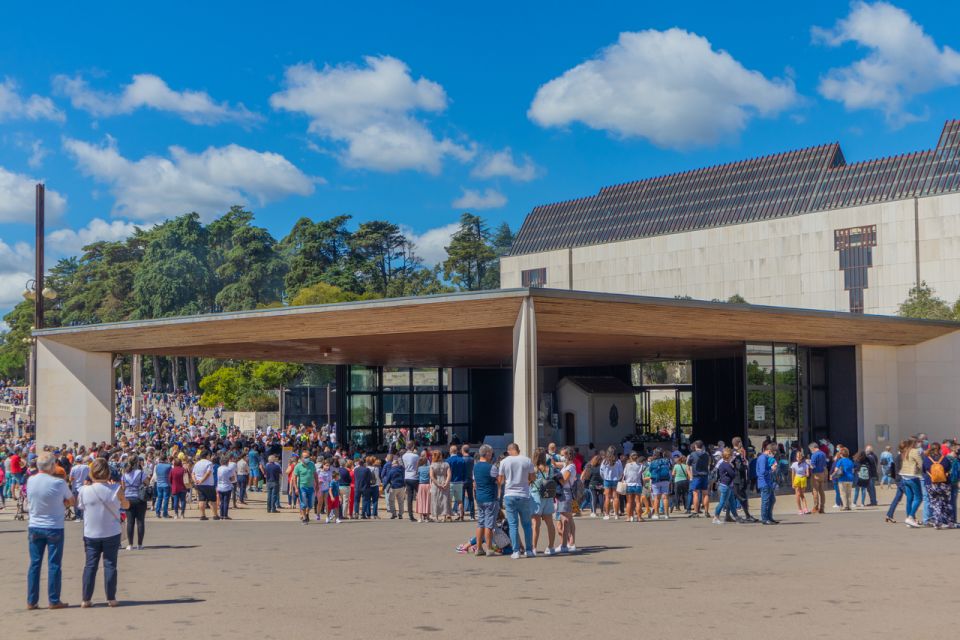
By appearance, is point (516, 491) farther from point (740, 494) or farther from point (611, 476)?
point (740, 494)

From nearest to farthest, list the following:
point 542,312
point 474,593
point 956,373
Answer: point 474,593, point 542,312, point 956,373

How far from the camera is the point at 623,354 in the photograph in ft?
110

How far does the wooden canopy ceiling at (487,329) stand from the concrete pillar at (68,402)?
1.94 feet

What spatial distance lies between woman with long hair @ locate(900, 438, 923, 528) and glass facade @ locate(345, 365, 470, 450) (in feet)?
72.1

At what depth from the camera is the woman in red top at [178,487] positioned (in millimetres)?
19109

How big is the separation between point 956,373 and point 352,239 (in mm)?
69044

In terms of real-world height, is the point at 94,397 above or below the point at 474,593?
above

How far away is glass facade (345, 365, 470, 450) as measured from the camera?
3528cm

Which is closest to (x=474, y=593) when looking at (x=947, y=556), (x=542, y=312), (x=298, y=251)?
(x=947, y=556)

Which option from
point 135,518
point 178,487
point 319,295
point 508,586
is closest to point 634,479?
point 508,586

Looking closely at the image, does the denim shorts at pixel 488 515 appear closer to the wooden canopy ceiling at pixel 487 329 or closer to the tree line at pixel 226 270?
the wooden canopy ceiling at pixel 487 329

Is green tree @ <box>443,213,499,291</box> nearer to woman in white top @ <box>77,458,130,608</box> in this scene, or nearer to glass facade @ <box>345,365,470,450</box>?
glass facade @ <box>345,365,470,450</box>

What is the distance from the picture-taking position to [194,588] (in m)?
10.1

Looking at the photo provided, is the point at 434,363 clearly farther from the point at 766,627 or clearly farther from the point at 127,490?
the point at 766,627
